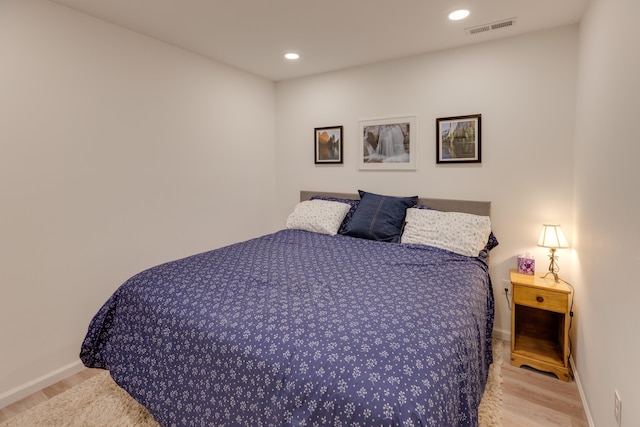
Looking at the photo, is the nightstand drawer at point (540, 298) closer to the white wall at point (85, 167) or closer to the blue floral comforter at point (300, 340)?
the blue floral comforter at point (300, 340)

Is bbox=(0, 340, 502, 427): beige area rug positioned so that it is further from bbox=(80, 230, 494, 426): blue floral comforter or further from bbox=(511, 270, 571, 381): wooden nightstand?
bbox=(511, 270, 571, 381): wooden nightstand

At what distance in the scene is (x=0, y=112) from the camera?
1.94 metres

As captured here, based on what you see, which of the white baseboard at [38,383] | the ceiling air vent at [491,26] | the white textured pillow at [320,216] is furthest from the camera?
the white textured pillow at [320,216]

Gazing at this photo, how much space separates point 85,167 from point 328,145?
2.18 meters

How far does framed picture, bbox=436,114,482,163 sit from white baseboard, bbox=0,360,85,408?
3.23 meters

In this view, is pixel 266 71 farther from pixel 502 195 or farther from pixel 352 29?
pixel 502 195

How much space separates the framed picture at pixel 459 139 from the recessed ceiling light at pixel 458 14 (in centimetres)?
79

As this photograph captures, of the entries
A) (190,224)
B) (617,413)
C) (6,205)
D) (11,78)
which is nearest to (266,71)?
(190,224)

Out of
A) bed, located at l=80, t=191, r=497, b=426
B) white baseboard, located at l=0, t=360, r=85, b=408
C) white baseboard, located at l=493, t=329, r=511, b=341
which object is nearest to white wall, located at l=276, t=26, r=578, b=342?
white baseboard, located at l=493, t=329, r=511, b=341

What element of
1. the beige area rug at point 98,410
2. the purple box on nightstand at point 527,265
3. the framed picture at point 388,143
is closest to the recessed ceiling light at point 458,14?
the framed picture at point 388,143

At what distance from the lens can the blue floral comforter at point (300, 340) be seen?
1062 mm

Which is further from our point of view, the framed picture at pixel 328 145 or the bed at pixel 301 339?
the framed picture at pixel 328 145

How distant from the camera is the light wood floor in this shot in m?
1.84

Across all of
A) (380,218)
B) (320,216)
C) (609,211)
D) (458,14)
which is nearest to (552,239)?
(609,211)
